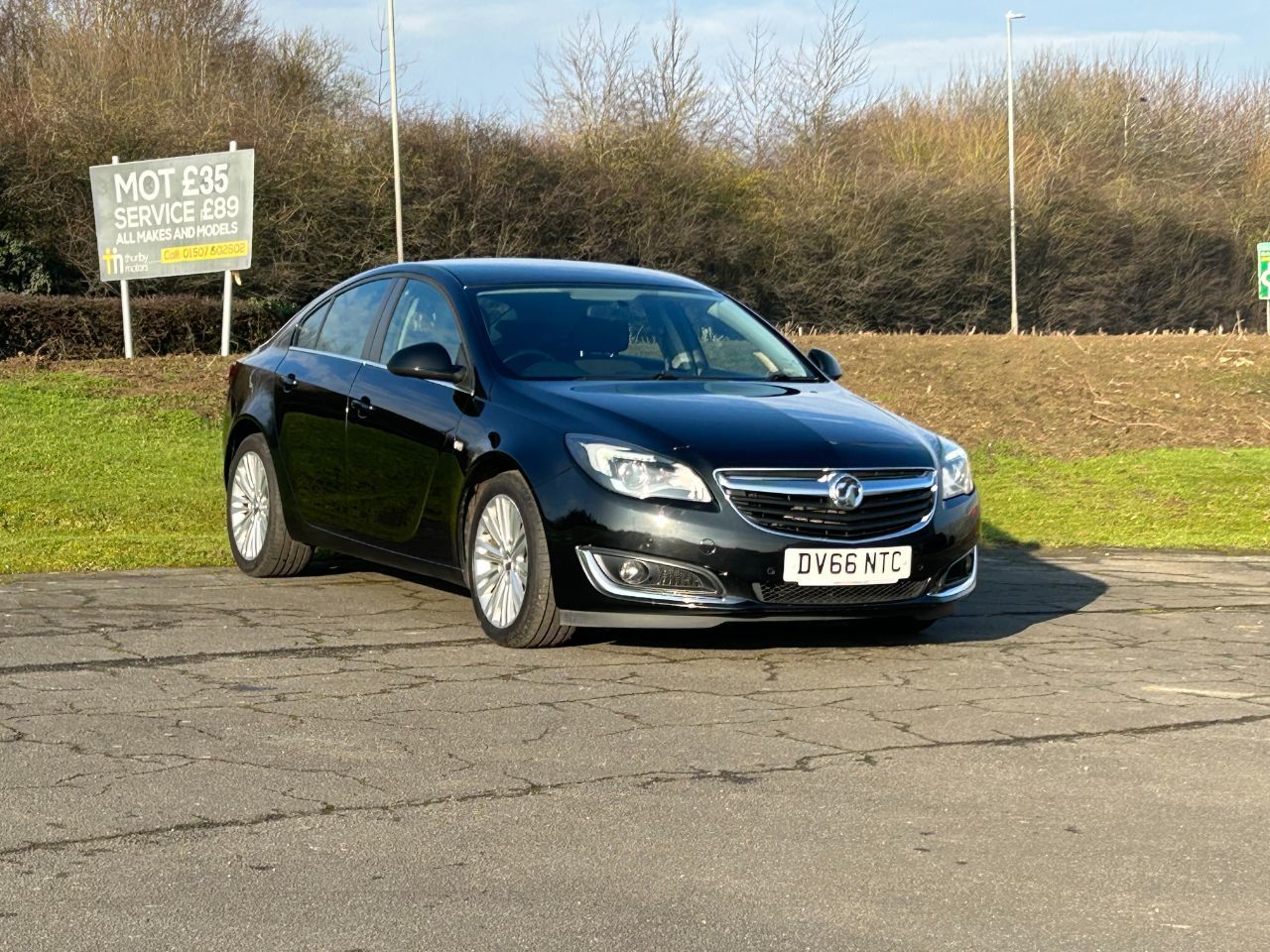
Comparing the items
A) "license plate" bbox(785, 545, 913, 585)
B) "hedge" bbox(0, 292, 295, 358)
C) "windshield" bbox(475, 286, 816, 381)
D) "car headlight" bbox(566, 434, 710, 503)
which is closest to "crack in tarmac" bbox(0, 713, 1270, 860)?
"license plate" bbox(785, 545, 913, 585)

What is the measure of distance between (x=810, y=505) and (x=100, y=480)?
8.07 meters

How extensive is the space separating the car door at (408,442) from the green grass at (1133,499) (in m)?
5.20

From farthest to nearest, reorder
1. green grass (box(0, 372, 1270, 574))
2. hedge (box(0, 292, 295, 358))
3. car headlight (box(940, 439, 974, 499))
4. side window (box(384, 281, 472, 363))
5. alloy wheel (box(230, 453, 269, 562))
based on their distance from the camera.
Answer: hedge (box(0, 292, 295, 358)), green grass (box(0, 372, 1270, 574)), alloy wheel (box(230, 453, 269, 562)), side window (box(384, 281, 472, 363)), car headlight (box(940, 439, 974, 499))

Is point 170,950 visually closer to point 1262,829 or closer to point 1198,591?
point 1262,829

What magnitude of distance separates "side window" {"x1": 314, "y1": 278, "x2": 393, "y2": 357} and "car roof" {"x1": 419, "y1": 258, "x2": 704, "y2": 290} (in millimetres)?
323

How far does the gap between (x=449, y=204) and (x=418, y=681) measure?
31020 mm

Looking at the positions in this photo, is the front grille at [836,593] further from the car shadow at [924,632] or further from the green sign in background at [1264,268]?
the green sign in background at [1264,268]

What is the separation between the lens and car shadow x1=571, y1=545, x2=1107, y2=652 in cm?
762

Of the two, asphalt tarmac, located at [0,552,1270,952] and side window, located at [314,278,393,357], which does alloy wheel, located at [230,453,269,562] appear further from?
asphalt tarmac, located at [0,552,1270,952]

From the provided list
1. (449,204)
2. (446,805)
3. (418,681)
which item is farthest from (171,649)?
(449,204)

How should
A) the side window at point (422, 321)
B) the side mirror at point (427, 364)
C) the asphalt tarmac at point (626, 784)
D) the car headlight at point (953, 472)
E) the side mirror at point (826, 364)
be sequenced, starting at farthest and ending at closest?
1. the side mirror at point (826, 364)
2. the side window at point (422, 321)
3. the side mirror at point (427, 364)
4. the car headlight at point (953, 472)
5. the asphalt tarmac at point (626, 784)

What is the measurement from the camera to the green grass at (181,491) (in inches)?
438

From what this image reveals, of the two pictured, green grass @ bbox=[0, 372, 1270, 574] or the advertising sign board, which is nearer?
green grass @ bbox=[0, 372, 1270, 574]

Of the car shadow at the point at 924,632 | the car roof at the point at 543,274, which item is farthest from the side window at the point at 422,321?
the car shadow at the point at 924,632
